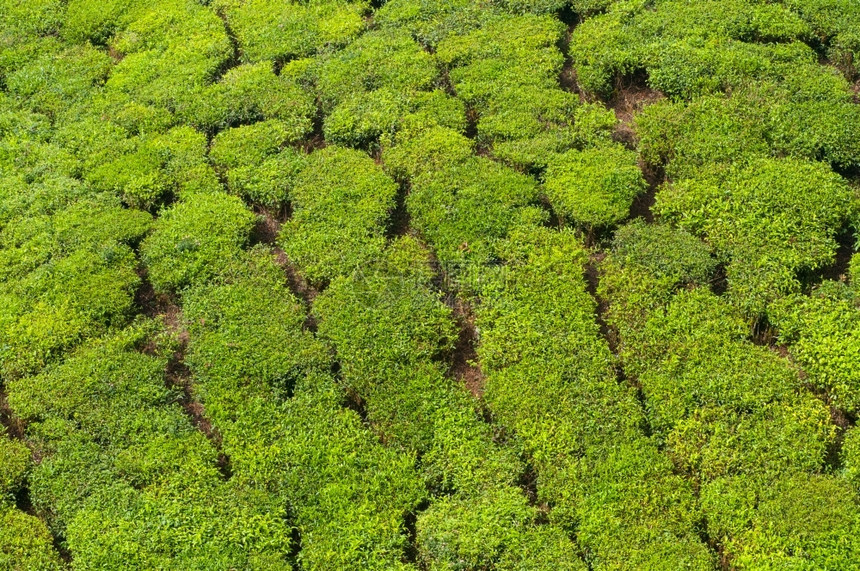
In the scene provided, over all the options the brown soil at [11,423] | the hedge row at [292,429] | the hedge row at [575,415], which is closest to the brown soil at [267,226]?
the hedge row at [292,429]

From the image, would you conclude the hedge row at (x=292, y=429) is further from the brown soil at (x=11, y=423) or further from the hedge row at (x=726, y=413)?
the hedge row at (x=726, y=413)

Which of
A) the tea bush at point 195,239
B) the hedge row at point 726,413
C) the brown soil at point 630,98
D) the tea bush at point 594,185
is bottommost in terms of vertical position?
the hedge row at point 726,413

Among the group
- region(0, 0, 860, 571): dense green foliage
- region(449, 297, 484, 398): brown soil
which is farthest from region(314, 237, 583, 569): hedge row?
region(449, 297, 484, 398): brown soil

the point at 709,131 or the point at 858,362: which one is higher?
the point at 709,131

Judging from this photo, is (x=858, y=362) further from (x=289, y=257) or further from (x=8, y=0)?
(x=8, y=0)

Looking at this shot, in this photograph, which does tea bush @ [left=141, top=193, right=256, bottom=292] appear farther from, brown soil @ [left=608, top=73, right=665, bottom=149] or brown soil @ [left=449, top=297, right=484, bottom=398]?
brown soil @ [left=608, top=73, right=665, bottom=149]

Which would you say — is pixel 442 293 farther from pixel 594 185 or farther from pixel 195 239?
pixel 195 239

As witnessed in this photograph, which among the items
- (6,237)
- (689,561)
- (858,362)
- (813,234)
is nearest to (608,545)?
(689,561)

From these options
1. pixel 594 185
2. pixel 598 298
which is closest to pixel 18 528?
pixel 598 298
